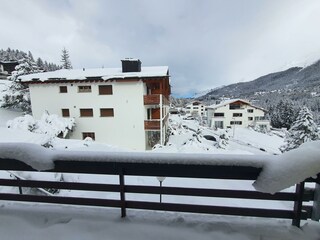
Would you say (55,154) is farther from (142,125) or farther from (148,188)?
(142,125)

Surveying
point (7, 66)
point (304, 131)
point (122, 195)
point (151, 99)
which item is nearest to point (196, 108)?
point (304, 131)

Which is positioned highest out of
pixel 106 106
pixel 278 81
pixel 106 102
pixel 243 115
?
pixel 278 81

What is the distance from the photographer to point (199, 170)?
175 centimetres

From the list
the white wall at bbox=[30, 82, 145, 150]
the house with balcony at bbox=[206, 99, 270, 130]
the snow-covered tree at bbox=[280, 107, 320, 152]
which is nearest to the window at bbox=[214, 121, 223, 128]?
the house with balcony at bbox=[206, 99, 270, 130]

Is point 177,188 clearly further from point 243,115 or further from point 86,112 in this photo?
point 243,115

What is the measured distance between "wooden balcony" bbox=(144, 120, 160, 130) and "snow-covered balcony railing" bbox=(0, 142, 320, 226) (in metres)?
13.2

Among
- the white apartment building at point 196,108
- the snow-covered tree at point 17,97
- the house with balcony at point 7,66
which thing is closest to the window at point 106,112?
the snow-covered tree at point 17,97

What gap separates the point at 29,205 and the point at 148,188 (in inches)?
60.7

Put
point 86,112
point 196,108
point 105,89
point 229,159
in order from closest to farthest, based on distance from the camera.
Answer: point 229,159 < point 105,89 < point 86,112 < point 196,108

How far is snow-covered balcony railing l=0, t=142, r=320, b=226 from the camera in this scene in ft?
5.10

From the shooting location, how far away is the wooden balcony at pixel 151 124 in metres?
15.3

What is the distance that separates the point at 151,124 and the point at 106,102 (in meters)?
4.03

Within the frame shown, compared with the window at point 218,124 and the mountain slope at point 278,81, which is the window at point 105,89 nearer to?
the window at point 218,124

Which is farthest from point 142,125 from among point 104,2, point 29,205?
point 29,205
